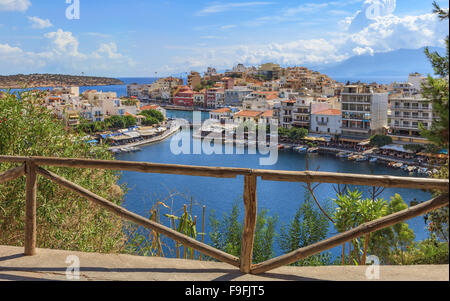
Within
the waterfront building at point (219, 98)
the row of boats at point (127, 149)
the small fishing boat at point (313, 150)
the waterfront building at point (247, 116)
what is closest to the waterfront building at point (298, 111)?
the waterfront building at point (247, 116)

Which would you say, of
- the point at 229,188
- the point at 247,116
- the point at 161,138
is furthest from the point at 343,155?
the point at 161,138

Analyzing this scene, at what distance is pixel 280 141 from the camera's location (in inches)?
928

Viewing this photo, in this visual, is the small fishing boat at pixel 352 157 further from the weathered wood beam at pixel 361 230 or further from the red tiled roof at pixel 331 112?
the weathered wood beam at pixel 361 230

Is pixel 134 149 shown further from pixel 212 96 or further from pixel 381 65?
pixel 381 65

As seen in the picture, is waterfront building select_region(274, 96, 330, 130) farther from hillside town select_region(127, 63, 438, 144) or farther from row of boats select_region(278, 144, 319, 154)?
row of boats select_region(278, 144, 319, 154)

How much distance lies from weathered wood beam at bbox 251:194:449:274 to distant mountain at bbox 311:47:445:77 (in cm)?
5821

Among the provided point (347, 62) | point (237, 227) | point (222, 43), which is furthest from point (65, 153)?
point (347, 62)

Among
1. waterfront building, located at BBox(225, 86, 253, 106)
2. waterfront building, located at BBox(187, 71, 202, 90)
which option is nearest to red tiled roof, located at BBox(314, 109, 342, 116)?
waterfront building, located at BBox(225, 86, 253, 106)

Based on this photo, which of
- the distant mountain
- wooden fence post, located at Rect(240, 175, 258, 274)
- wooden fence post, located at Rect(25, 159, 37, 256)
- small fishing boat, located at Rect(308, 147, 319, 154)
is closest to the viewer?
wooden fence post, located at Rect(240, 175, 258, 274)

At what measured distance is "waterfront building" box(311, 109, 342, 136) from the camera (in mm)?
23109

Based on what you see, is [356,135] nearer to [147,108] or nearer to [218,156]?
[218,156]

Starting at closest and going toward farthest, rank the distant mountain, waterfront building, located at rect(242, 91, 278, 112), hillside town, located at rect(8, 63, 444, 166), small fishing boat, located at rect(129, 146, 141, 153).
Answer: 1. hillside town, located at rect(8, 63, 444, 166)
2. small fishing boat, located at rect(129, 146, 141, 153)
3. waterfront building, located at rect(242, 91, 278, 112)
4. the distant mountain

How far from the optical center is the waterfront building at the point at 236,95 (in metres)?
34.5
